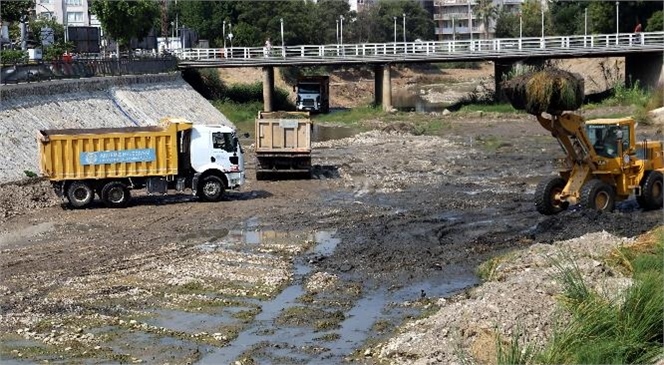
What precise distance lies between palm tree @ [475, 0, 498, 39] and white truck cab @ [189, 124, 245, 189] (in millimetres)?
106930

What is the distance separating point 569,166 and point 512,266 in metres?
7.69

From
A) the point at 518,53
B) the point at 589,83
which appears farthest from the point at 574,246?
the point at 589,83

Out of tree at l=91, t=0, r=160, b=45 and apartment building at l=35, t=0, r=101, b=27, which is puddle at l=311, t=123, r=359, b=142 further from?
apartment building at l=35, t=0, r=101, b=27

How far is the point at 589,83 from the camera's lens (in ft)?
264

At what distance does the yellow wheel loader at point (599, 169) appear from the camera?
1065 inches

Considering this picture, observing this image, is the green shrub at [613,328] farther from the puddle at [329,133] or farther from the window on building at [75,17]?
the window on building at [75,17]

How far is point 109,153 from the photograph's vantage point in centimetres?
3162

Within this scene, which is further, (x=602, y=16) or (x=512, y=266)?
(x=602, y=16)

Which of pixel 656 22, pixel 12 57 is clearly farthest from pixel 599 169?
pixel 656 22

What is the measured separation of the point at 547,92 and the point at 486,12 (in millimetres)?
112816

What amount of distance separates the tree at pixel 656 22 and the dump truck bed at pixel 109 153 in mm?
62104

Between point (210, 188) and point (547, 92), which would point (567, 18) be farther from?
point (547, 92)

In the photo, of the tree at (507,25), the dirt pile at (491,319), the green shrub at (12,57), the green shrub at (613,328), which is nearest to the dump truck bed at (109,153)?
the dirt pile at (491,319)

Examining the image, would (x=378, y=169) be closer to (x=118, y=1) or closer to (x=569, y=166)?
(x=569, y=166)
